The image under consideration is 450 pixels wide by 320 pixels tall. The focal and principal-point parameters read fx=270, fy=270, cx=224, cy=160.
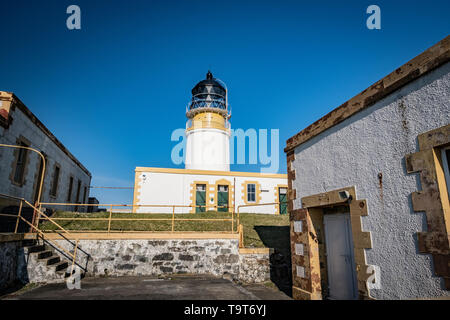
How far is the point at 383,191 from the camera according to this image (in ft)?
14.0

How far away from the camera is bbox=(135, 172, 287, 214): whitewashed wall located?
54.6 feet

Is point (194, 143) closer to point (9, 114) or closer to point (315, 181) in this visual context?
point (9, 114)

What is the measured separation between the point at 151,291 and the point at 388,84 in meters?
6.73

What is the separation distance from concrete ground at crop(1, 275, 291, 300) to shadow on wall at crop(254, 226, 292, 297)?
68 cm

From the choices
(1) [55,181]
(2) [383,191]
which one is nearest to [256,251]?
(2) [383,191]

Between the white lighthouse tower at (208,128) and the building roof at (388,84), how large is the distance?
1834 cm

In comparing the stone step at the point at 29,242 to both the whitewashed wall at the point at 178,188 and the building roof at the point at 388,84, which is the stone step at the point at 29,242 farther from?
the building roof at the point at 388,84

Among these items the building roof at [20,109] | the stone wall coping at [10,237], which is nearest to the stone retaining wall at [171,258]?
the stone wall coping at [10,237]

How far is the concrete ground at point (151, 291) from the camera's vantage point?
20.0 ft

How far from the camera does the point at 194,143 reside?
82.3 feet

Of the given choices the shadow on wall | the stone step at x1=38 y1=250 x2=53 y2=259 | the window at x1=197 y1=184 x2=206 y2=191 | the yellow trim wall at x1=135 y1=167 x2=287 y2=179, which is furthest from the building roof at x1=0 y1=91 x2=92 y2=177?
the shadow on wall

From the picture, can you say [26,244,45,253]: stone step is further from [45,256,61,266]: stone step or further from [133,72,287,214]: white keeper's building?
[133,72,287,214]: white keeper's building

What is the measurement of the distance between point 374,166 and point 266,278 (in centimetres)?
576
